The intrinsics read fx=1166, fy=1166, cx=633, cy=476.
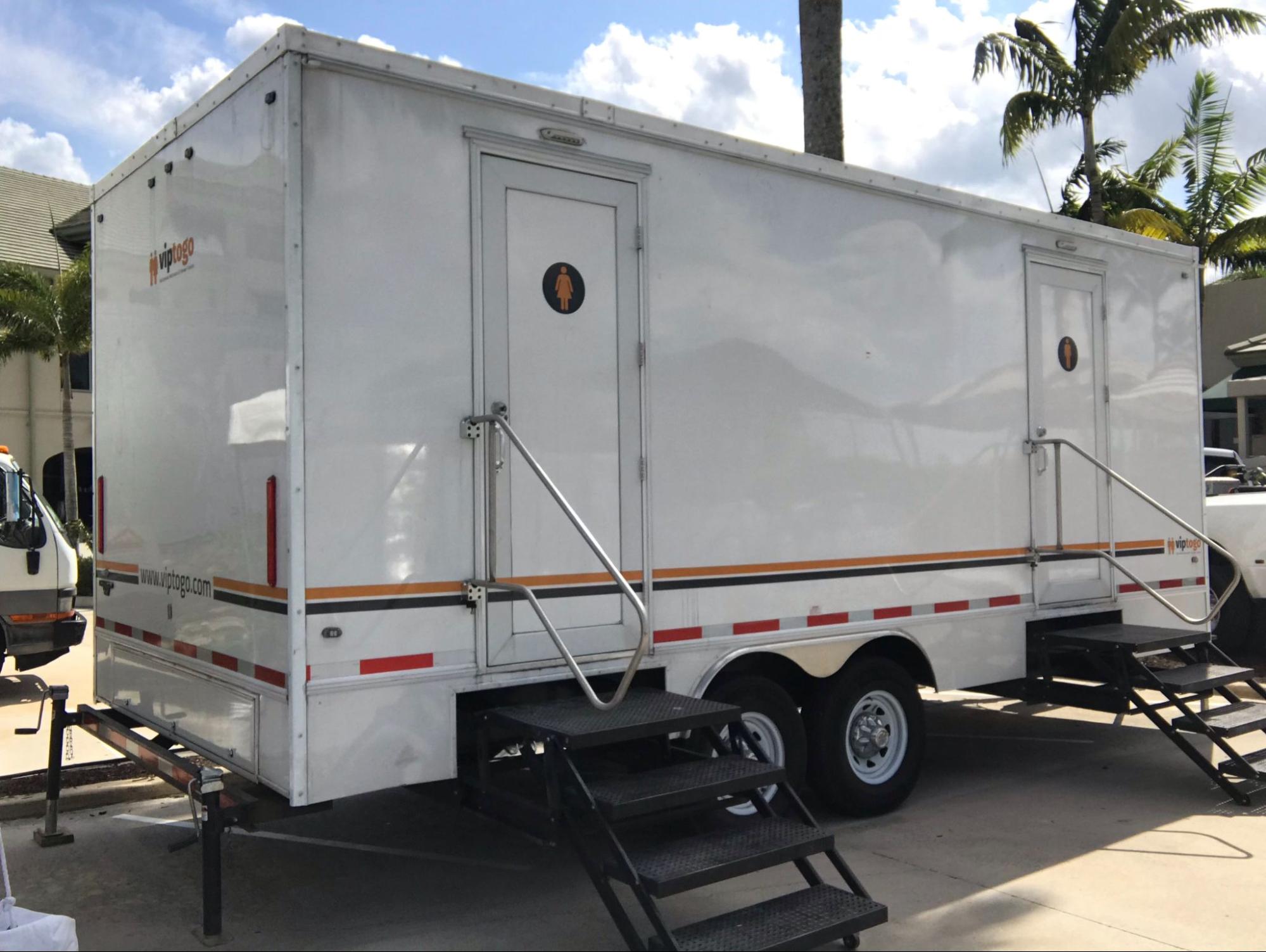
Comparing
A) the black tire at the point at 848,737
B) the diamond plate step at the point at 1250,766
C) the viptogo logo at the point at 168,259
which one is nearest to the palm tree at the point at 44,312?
the viptogo logo at the point at 168,259

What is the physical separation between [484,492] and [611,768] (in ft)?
4.48

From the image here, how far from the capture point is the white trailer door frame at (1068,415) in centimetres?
711

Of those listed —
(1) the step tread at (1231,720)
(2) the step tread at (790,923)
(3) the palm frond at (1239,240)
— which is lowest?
(2) the step tread at (790,923)

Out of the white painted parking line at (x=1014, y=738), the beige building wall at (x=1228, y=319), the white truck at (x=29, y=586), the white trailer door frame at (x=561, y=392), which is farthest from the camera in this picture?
the beige building wall at (x=1228, y=319)

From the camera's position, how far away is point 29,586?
9.36 m

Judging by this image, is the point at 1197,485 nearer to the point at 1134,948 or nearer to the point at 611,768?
the point at 1134,948

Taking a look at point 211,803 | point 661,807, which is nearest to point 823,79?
point 661,807

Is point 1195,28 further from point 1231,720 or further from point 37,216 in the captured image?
point 37,216

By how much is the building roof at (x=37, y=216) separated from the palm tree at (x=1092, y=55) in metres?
17.6

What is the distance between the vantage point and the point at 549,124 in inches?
198

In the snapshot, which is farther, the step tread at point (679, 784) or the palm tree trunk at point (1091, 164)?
the palm tree trunk at point (1091, 164)

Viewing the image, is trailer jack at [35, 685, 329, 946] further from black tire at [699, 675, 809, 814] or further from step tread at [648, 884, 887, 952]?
black tire at [699, 675, 809, 814]

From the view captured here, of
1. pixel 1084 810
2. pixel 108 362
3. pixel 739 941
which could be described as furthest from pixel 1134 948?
pixel 108 362

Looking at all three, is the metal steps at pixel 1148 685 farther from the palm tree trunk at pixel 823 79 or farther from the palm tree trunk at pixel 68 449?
the palm tree trunk at pixel 68 449
